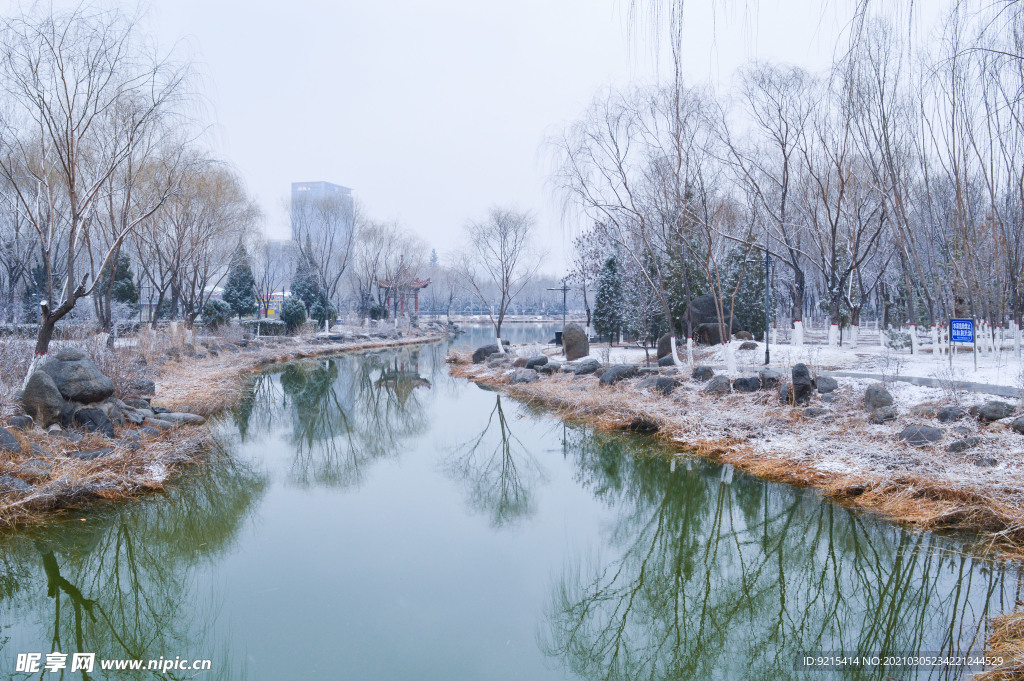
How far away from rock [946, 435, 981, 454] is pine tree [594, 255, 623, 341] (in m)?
16.6

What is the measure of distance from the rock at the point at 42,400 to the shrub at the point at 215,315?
18.6 metres

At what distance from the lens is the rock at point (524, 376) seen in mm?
16859

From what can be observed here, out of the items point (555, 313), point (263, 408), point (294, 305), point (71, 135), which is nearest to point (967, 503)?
point (71, 135)

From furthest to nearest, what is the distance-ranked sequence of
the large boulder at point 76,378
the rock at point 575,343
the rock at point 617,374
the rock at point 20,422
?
the rock at point 575,343 < the rock at point 617,374 < the large boulder at point 76,378 < the rock at point 20,422

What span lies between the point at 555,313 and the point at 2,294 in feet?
220

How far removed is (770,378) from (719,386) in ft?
2.90

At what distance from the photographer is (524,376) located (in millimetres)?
17094

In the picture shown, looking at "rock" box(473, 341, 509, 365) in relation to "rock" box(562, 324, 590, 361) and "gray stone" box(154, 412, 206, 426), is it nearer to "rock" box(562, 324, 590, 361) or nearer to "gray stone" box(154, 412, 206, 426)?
"rock" box(562, 324, 590, 361)

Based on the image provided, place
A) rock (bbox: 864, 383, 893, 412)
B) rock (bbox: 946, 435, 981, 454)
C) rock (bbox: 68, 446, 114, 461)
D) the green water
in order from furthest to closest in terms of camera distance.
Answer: rock (bbox: 864, 383, 893, 412) < rock (bbox: 68, 446, 114, 461) < rock (bbox: 946, 435, 981, 454) < the green water

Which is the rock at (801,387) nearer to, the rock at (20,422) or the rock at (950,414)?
the rock at (950,414)

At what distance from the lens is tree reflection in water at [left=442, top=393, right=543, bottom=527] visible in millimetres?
7773

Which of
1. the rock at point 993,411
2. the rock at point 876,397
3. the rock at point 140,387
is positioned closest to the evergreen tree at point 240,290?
the rock at point 140,387

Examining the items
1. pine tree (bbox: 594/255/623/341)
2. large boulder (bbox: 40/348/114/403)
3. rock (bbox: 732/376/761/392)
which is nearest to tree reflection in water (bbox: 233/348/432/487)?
large boulder (bbox: 40/348/114/403)

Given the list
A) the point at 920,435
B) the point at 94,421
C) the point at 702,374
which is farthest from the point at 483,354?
the point at 920,435
